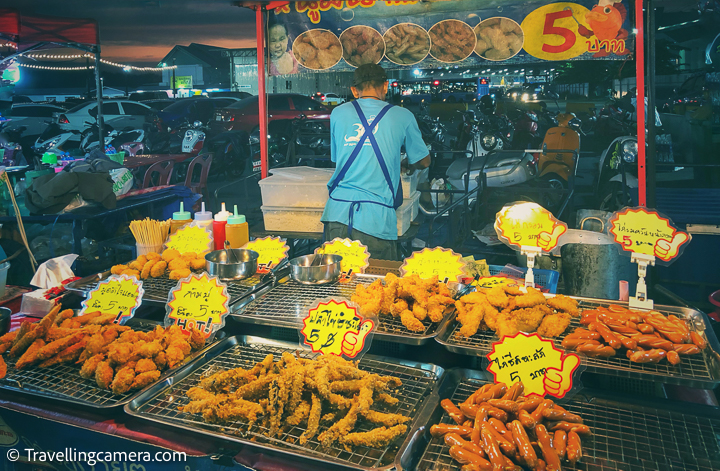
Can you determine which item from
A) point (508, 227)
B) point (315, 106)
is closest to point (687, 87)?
point (315, 106)

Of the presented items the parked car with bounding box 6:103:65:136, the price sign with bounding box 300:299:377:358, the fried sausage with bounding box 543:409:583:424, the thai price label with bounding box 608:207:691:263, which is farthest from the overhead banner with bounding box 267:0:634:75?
the parked car with bounding box 6:103:65:136

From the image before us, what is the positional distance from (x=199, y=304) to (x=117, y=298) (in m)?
0.40

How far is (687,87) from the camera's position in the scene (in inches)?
444

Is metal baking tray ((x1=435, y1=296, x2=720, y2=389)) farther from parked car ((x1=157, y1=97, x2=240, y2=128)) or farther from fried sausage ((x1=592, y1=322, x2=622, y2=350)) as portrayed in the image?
parked car ((x1=157, y1=97, x2=240, y2=128))

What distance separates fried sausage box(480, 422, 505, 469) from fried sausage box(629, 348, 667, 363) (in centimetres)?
59

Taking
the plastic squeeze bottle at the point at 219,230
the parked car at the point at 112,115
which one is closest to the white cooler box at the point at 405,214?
the plastic squeeze bottle at the point at 219,230

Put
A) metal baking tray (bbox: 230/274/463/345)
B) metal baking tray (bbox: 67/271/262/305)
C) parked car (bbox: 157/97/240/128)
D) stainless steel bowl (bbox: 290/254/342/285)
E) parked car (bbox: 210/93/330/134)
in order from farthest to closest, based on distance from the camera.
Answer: parked car (bbox: 157/97/240/128) < parked car (bbox: 210/93/330/134) < stainless steel bowl (bbox: 290/254/342/285) < metal baking tray (bbox: 67/271/262/305) < metal baking tray (bbox: 230/274/463/345)

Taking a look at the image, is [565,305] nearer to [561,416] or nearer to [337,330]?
[561,416]

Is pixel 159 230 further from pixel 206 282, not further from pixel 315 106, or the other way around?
pixel 315 106

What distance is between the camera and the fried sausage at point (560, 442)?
123cm

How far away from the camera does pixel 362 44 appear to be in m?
4.01

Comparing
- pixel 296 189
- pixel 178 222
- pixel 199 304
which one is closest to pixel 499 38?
pixel 296 189

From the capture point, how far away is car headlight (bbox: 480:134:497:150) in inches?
339

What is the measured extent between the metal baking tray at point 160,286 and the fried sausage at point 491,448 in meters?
1.20
